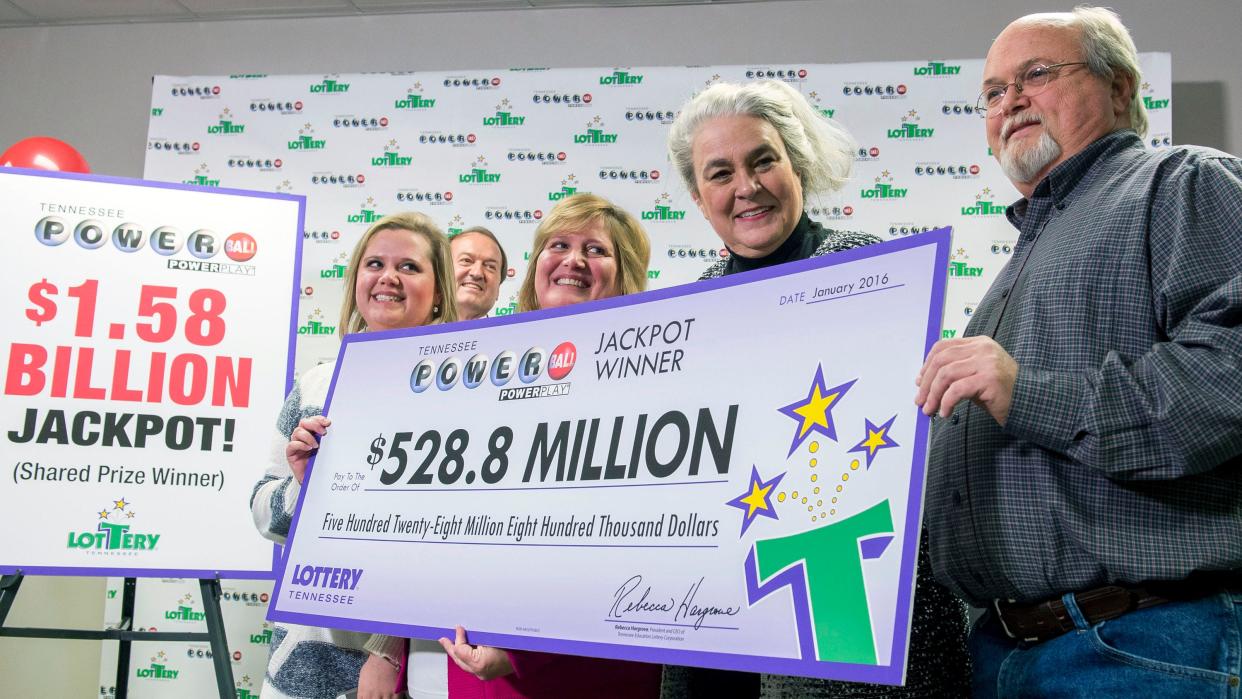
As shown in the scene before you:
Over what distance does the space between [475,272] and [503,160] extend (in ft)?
4.46

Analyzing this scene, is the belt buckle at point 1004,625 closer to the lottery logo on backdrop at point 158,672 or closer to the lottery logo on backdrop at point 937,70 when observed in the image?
the lottery logo on backdrop at point 937,70

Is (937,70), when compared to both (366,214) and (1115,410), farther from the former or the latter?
(1115,410)

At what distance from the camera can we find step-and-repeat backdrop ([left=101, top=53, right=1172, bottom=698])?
450 cm

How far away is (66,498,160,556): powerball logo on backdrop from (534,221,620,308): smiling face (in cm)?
181

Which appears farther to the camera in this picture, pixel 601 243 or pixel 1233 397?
pixel 601 243

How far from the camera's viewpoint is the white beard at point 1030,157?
1.53 meters

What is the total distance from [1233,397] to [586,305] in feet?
3.15

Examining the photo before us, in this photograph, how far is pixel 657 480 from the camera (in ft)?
4.73

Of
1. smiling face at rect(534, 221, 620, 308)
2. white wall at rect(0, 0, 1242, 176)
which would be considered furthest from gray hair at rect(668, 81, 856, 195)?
white wall at rect(0, 0, 1242, 176)

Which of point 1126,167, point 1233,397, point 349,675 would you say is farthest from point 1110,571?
point 349,675

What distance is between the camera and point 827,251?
62.4 inches

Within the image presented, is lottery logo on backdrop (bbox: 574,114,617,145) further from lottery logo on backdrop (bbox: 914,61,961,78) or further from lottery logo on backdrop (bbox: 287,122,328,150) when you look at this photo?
lottery logo on backdrop (bbox: 914,61,961,78)

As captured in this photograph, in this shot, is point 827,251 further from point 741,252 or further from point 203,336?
point 203,336

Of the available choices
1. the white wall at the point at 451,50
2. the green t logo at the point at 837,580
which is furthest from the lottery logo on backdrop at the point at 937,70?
the green t logo at the point at 837,580
